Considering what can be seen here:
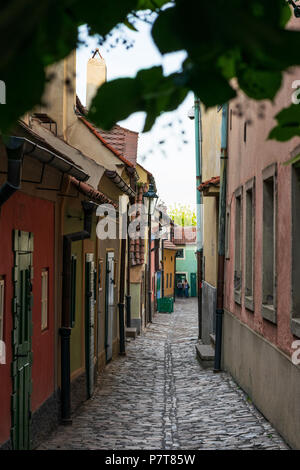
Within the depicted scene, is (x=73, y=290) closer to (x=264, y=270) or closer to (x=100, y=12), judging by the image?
(x=264, y=270)

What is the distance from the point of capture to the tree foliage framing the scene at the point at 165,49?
1.25m

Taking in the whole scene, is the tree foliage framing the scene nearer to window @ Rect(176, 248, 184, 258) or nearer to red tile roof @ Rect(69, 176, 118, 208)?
red tile roof @ Rect(69, 176, 118, 208)

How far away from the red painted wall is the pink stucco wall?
255 cm

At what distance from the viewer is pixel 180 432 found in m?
8.92

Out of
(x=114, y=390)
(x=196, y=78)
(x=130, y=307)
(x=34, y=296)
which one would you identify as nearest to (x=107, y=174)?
(x=114, y=390)

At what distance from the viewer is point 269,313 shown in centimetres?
882

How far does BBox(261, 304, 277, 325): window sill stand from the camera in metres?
8.47

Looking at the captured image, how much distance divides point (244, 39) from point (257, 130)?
9355 mm

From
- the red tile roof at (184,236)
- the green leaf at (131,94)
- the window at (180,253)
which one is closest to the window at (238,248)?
the green leaf at (131,94)

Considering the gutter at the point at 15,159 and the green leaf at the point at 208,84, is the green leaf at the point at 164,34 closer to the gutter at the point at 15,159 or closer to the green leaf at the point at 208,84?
the green leaf at the point at 208,84

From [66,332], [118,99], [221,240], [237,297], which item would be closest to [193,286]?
[221,240]

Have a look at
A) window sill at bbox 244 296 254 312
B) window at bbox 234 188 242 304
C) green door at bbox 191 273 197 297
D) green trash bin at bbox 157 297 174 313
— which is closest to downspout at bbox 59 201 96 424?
window sill at bbox 244 296 254 312

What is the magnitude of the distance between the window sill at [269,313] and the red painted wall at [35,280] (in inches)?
111

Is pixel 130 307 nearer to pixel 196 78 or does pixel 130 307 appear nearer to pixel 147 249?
pixel 147 249
